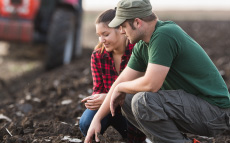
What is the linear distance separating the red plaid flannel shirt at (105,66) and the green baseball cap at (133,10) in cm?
46

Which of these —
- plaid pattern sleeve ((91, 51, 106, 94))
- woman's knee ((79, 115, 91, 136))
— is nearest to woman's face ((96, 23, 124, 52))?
plaid pattern sleeve ((91, 51, 106, 94))

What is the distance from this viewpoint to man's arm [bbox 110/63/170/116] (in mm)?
2141

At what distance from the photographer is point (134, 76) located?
8.11 feet

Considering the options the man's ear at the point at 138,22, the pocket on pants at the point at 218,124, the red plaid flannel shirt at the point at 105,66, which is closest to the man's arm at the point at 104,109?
the red plaid flannel shirt at the point at 105,66

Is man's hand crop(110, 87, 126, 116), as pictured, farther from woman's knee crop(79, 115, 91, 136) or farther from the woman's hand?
woman's knee crop(79, 115, 91, 136)

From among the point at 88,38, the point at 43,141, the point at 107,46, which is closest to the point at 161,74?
the point at 107,46

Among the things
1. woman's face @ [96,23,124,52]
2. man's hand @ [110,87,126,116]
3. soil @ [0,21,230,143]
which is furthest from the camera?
soil @ [0,21,230,143]

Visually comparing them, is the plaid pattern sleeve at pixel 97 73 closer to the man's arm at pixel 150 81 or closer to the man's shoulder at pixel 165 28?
the man's arm at pixel 150 81

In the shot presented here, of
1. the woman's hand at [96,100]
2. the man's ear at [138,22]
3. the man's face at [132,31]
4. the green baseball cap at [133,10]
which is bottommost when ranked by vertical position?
the woman's hand at [96,100]

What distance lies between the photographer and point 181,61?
2268 millimetres

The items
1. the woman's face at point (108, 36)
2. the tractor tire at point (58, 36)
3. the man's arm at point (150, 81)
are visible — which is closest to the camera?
the man's arm at point (150, 81)

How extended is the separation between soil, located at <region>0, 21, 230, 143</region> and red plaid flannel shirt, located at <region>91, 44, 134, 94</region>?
0.40 m

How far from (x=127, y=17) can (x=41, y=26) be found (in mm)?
4511

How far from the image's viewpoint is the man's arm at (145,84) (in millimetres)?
2141
